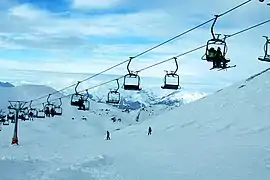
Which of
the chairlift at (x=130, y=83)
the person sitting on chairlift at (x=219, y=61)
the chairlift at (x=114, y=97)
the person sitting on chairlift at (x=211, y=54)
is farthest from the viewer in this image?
the chairlift at (x=114, y=97)

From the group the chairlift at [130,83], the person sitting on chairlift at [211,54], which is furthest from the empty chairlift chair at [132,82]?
the person sitting on chairlift at [211,54]

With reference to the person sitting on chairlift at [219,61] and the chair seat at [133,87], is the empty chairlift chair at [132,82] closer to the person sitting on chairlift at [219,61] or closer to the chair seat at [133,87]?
the chair seat at [133,87]

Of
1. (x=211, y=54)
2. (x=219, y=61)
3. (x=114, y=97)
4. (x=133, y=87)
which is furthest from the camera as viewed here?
(x=114, y=97)

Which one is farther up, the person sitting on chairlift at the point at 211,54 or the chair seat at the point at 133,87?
the person sitting on chairlift at the point at 211,54

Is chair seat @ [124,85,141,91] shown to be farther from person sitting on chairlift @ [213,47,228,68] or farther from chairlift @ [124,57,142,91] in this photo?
person sitting on chairlift @ [213,47,228,68]

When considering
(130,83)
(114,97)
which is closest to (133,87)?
(130,83)

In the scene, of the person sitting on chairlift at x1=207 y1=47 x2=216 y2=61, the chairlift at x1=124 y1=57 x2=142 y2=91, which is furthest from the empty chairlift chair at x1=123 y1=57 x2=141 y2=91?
the person sitting on chairlift at x1=207 y1=47 x2=216 y2=61

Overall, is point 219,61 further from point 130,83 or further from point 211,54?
point 130,83

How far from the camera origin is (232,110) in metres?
67.8

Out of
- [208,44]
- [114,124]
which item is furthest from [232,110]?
[114,124]

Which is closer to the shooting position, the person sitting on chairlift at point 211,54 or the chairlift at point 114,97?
the person sitting on chairlift at point 211,54

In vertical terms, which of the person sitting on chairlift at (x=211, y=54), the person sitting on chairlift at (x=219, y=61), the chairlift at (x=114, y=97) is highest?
the person sitting on chairlift at (x=211, y=54)

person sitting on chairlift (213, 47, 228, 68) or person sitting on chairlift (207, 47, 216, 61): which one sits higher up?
→ person sitting on chairlift (207, 47, 216, 61)

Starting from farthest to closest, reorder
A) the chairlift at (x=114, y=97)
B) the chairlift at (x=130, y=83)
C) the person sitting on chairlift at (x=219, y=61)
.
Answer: the chairlift at (x=114, y=97), the chairlift at (x=130, y=83), the person sitting on chairlift at (x=219, y=61)
